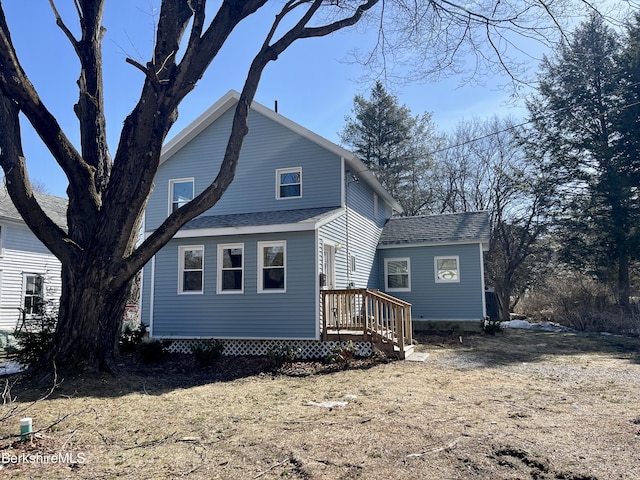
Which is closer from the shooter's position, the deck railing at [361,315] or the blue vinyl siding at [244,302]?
the deck railing at [361,315]

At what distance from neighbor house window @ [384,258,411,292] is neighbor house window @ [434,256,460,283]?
1103 millimetres

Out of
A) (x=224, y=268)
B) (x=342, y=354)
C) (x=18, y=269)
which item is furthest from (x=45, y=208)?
(x=342, y=354)

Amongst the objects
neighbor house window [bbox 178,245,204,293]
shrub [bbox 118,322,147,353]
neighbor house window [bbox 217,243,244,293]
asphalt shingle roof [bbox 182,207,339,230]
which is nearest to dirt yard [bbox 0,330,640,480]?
shrub [bbox 118,322,147,353]

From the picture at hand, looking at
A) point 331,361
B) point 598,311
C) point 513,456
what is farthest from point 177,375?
point 598,311

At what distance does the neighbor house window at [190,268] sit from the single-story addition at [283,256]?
1.1 inches

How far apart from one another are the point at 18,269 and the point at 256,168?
31.3 ft

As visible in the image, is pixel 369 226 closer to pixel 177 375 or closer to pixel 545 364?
pixel 545 364

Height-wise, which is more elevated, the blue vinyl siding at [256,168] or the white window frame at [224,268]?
the blue vinyl siding at [256,168]

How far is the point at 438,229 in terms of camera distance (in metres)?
16.0

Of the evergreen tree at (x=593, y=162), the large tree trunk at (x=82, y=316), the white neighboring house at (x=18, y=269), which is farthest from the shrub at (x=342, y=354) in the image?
the evergreen tree at (x=593, y=162)

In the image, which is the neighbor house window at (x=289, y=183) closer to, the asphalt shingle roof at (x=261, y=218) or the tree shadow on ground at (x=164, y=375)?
the asphalt shingle roof at (x=261, y=218)

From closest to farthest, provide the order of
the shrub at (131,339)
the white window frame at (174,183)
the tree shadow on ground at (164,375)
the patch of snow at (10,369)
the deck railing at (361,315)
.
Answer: the tree shadow on ground at (164,375), the patch of snow at (10,369), the deck railing at (361,315), the shrub at (131,339), the white window frame at (174,183)

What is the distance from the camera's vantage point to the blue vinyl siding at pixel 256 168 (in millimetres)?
12086

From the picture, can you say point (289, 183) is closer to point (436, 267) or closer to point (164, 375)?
point (164, 375)
